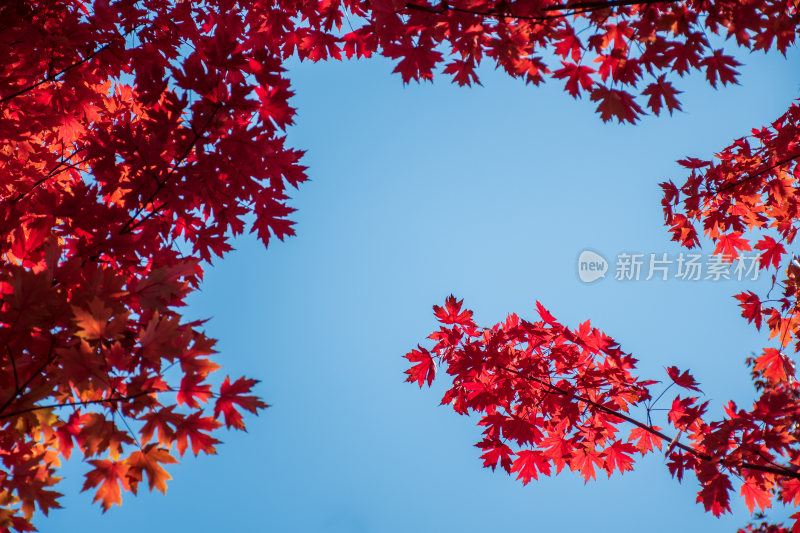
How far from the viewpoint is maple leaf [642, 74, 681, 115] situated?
120 inches

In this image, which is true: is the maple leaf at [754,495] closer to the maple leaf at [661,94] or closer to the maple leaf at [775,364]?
the maple leaf at [775,364]

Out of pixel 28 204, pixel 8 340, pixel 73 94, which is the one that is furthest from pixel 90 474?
pixel 73 94

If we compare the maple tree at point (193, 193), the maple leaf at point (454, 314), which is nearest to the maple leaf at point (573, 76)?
the maple tree at point (193, 193)

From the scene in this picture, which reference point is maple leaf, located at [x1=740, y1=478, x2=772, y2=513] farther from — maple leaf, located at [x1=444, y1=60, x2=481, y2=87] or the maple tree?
maple leaf, located at [x1=444, y1=60, x2=481, y2=87]

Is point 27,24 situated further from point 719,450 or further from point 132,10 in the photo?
point 719,450

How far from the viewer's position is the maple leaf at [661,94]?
305 centimetres

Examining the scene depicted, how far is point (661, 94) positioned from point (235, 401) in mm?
3174

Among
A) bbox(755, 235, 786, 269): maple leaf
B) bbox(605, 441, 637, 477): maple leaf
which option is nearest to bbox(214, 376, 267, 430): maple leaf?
bbox(605, 441, 637, 477): maple leaf

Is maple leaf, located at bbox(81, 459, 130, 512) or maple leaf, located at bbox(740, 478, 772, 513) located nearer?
maple leaf, located at bbox(81, 459, 130, 512)

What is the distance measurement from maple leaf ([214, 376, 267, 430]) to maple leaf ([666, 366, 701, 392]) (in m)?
3.66

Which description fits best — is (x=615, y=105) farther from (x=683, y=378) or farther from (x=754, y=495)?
(x=754, y=495)

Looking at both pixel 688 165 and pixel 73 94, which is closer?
pixel 73 94

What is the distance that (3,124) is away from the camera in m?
3.43

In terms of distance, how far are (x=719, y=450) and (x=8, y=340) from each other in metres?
4.80
